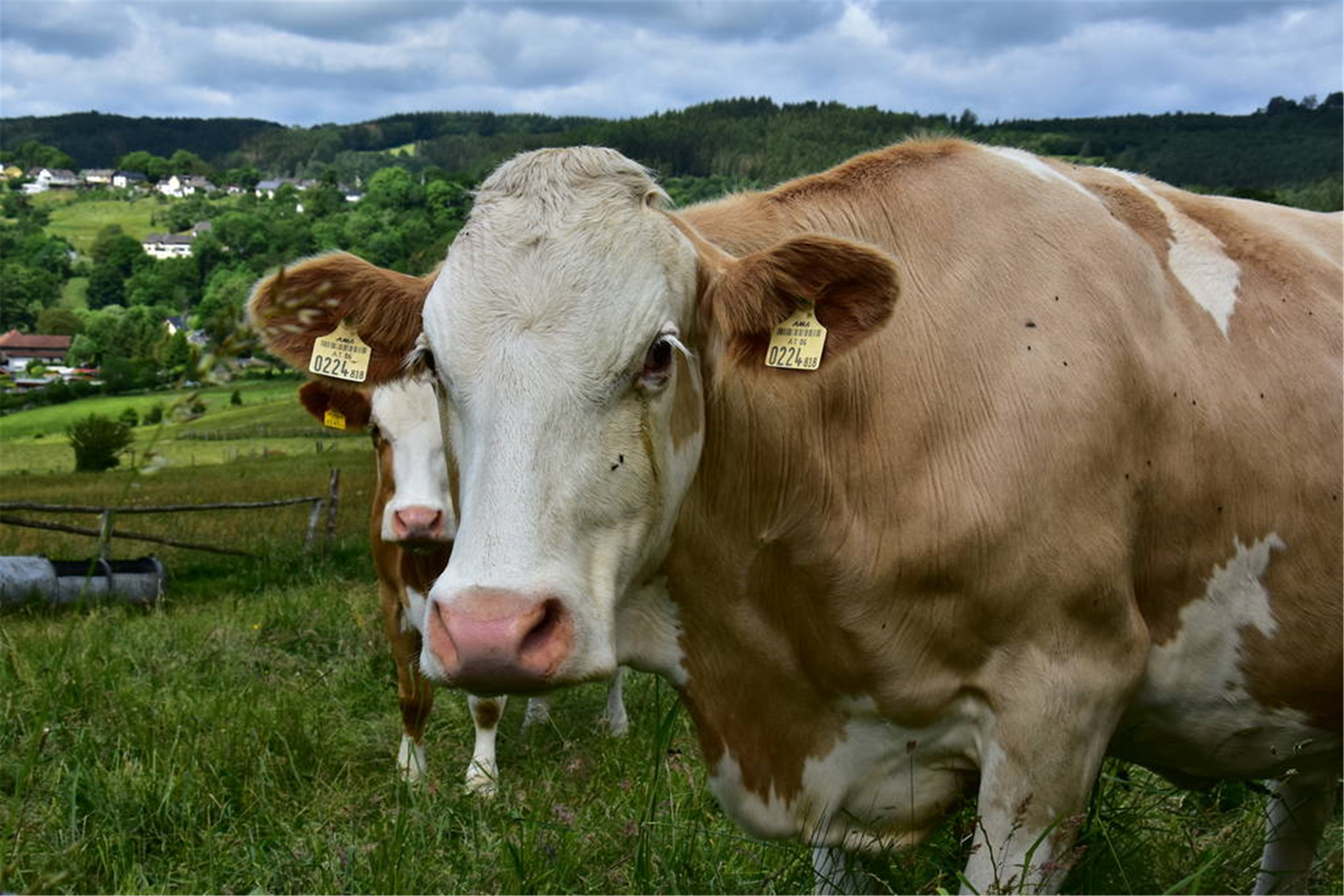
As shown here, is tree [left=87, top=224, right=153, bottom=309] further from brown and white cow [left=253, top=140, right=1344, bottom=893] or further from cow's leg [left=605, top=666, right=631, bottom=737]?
brown and white cow [left=253, top=140, right=1344, bottom=893]

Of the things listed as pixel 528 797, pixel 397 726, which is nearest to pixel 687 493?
pixel 528 797

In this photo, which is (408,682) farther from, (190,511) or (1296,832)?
(190,511)

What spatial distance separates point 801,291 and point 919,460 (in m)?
0.56

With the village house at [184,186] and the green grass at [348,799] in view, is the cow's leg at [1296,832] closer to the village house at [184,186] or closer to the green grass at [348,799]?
the green grass at [348,799]

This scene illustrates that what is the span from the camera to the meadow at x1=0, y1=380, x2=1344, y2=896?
337 centimetres

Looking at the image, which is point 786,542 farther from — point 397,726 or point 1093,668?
point 397,726

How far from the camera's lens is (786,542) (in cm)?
319

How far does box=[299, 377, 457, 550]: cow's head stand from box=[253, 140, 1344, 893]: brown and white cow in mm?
2870

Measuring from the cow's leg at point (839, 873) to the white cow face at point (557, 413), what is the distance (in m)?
1.28

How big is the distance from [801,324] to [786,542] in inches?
24.1

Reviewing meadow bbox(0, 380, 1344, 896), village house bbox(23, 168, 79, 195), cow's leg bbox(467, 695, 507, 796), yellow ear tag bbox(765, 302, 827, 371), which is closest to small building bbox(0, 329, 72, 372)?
meadow bbox(0, 380, 1344, 896)

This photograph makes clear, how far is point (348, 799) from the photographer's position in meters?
5.05

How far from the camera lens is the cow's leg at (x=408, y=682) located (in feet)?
21.4

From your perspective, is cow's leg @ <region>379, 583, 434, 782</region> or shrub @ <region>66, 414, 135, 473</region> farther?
shrub @ <region>66, 414, 135, 473</region>
